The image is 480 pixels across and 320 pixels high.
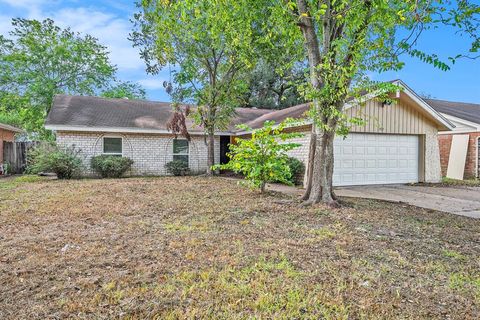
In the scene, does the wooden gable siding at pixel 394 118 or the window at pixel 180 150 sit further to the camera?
the window at pixel 180 150

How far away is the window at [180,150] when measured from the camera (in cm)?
1659

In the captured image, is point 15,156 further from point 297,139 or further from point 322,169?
point 322,169

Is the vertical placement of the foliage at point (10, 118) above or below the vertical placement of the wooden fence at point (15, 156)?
above

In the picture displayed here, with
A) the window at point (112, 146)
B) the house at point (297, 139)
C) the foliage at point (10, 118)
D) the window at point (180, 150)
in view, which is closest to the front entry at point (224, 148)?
the house at point (297, 139)

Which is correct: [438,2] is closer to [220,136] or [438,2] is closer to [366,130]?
[366,130]

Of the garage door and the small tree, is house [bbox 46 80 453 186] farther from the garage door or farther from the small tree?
the small tree

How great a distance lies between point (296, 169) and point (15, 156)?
15.2 metres

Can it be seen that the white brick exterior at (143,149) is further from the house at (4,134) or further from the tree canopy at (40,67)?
the tree canopy at (40,67)

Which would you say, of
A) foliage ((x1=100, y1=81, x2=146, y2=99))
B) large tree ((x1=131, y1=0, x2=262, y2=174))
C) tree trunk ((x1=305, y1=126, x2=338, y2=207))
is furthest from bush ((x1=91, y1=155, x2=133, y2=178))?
foliage ((x1=100, y1=81, x2=146, y2=99))

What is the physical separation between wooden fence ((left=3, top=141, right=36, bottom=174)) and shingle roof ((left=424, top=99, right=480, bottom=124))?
21679mm

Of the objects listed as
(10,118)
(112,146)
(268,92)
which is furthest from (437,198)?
(10,118)

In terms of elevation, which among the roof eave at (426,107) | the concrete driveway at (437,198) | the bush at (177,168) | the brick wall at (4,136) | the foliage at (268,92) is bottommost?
the concrete driveway at (437,198)

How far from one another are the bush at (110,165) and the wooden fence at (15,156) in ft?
18.6

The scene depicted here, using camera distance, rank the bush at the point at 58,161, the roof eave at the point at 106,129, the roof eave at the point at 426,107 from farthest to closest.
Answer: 1. the roof eave at the point at 106,129
2. the bush at the point at 58,161
3. the roof eave at the point at 426,107
